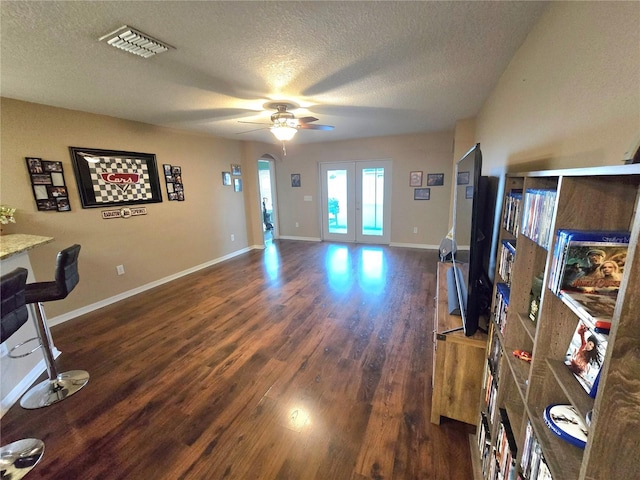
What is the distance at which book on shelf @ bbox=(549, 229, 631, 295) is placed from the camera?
626 millimetres

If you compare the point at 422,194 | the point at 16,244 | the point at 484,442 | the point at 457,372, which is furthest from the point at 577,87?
the point at 422,194

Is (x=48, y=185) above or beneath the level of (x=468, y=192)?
above

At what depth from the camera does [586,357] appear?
2.26 ft

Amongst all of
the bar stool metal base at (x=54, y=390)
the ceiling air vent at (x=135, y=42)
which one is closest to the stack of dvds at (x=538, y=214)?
the ceiling air vent at (x=135, y=42)

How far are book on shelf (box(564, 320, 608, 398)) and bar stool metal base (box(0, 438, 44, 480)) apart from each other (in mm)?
2551

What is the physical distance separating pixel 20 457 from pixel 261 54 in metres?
2.84

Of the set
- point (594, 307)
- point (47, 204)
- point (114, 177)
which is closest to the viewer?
point (594, 307)

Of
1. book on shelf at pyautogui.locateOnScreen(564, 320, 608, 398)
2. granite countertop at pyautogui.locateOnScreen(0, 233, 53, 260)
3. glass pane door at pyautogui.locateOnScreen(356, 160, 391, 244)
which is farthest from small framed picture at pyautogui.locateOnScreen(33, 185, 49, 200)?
glass pane door at pyautogui.locateOnScreen(356, 160, 391, 244)

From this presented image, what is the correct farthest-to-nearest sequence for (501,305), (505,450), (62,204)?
(62,204) < (501,305) < (505,450)

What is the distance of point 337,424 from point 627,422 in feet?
4.82

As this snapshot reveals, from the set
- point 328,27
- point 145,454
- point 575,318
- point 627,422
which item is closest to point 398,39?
point 328,27

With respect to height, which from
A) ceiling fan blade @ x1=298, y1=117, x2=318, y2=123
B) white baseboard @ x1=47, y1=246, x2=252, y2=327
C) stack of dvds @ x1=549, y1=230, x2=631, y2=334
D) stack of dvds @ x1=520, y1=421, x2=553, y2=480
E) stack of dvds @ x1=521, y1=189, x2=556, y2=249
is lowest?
white baseboard @ x1=47, y1=246, x2=252, y2=327

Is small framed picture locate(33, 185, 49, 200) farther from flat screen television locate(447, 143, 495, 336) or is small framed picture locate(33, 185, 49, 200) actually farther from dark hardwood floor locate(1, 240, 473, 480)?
flat screen television locate(447, 143, 495, 336)

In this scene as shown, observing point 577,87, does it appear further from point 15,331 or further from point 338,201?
point 338,201
